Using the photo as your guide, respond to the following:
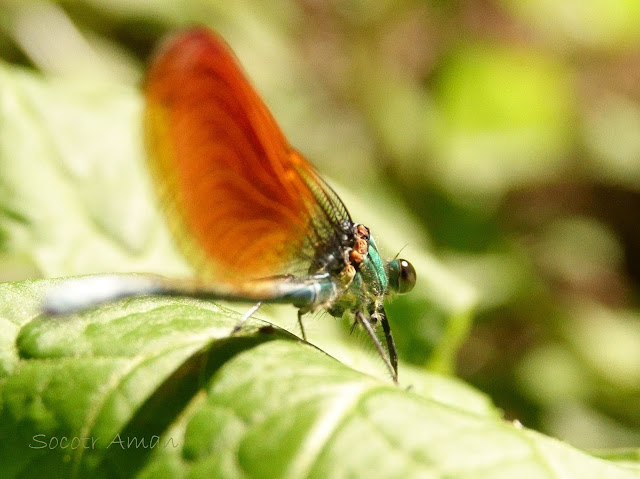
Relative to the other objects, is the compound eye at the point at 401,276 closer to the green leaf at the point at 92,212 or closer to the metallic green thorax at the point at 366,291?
the metallic green thorax at the point at 366,291

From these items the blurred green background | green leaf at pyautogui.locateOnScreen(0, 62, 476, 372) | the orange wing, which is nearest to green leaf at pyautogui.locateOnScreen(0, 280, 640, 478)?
the orange wing

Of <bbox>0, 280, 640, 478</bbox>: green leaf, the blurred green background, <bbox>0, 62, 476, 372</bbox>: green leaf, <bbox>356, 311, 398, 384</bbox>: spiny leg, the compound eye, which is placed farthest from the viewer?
the blurred green background

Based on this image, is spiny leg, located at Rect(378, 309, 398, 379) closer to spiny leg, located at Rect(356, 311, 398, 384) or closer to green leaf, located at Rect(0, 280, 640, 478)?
spiny leg, located at Rect(356, 311, 398, 384)

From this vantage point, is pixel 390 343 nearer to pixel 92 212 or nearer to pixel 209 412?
pixel 209 412

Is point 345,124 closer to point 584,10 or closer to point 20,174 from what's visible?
point 584,10

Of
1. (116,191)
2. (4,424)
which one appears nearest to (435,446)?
(4,424)
